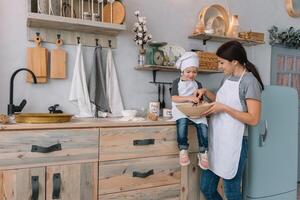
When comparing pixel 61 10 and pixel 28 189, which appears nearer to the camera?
pixel 28 189

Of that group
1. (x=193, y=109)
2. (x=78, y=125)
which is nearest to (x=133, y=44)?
(x=193, y=109)

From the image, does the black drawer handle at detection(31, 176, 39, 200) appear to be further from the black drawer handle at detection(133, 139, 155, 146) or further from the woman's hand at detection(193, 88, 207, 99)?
the woman's hand at detection(193, 88, 207, 99)

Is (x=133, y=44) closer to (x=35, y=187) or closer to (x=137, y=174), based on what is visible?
(x=137, y=174)

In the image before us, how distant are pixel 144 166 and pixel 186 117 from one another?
45 cm

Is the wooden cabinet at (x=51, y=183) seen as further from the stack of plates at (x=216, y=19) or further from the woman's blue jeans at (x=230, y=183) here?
the stack of plates at (x=216, y=19)

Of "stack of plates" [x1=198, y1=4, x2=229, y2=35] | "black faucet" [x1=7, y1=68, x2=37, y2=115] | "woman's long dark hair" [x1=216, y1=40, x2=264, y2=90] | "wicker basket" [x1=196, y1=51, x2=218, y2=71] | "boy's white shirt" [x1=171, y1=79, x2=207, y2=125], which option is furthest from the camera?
"stack of plates" [x1=198, y1=4, x2=229, y2=35]

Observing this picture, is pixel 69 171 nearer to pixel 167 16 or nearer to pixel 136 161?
pixel 136 161

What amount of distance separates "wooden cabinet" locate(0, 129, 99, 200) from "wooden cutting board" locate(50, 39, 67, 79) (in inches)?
24.2

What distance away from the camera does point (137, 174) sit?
6.79ft

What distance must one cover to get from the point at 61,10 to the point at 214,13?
4.87ft

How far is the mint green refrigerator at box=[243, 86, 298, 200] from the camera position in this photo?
238cm

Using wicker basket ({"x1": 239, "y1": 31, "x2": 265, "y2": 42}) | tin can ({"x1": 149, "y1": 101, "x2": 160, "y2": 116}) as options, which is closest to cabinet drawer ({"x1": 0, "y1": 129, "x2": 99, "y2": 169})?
tin can ({"x1": 149, "y1": 101, "x2": 160, "y2": 116})

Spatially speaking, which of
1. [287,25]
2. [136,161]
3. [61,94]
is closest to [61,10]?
[61,94]

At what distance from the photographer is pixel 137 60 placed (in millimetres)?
2650
